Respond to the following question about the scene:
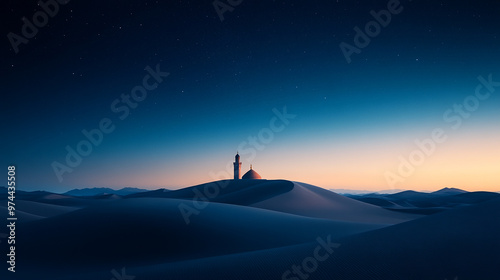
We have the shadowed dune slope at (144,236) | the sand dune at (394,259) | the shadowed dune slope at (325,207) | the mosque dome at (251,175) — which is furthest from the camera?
the mosque dome at (251,175)

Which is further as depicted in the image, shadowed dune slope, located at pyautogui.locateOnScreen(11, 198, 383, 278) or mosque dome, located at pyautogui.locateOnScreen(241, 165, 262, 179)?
mosque dome, located at pyautogui.locateOnScreen(241, 165, 262, 179)

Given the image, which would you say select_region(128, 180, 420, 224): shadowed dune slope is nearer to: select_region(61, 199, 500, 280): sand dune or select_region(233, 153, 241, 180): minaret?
Result: select_region(61, 199, 500, 280): sand dune

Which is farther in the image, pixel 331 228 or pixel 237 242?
pixel 331 228

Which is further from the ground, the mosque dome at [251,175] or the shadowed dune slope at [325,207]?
the mosque dome at [251,175]

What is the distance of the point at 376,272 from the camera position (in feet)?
17.3

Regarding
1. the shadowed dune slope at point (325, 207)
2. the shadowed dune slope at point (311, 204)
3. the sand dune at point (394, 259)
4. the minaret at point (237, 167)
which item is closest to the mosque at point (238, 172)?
the minaret at point (237, 167)

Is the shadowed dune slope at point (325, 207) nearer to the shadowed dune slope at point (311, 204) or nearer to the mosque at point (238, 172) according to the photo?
the shadowed dune slope at point (311, 204)

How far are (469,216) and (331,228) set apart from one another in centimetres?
697

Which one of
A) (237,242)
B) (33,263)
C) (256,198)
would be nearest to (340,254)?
(237,242)

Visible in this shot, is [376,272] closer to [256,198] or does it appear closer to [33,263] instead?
[33,263]

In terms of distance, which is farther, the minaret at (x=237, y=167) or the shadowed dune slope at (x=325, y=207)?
the minaret at (x=237, y=167)

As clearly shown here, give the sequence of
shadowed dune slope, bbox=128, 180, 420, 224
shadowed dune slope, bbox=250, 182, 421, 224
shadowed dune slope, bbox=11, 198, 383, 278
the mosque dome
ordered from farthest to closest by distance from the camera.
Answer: the mosque dome, shadowed dune slope, bbox=250, 182, 421, 224, shadowed dune slope, bbox=128, 180, 420, 224, shadowed dune slope, bbox=11, 198, 383, 278

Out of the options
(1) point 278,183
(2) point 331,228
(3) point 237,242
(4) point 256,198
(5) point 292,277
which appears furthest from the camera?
(1) point 278,183

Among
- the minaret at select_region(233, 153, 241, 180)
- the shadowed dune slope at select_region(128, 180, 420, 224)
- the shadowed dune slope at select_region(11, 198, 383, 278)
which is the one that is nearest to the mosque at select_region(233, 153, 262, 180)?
the minaret at select_region(233, 153, 241, 180)
